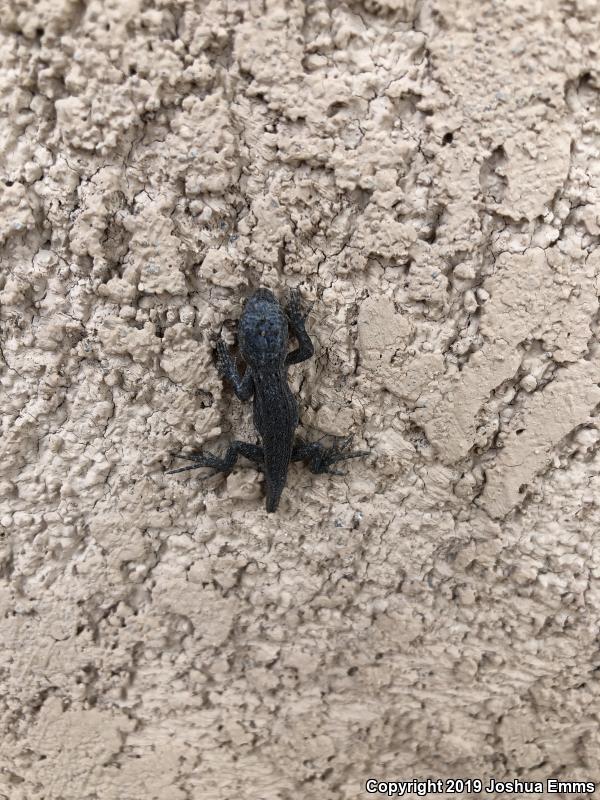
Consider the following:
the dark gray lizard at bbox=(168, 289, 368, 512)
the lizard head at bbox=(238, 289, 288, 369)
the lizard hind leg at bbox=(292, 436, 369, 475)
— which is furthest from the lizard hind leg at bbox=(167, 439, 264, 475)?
the lizard head at bbox=(238, 289, 288, 369)

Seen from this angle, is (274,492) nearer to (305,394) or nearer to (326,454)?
(326,454)

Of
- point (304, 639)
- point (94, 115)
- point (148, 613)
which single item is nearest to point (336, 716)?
point (304, 639)

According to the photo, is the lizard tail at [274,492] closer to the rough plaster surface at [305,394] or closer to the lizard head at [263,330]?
the rough plaster surface at [305,394]

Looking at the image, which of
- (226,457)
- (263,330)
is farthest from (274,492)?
(263,330)

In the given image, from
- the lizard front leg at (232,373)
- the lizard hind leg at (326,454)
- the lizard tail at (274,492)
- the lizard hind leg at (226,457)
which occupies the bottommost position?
the lizard tail at (274,492)

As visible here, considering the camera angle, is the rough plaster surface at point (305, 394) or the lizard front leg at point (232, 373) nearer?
the rough plaster surface at point (305, 394)

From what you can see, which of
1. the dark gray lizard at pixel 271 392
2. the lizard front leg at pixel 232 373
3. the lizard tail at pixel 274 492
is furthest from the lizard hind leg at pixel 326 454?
the lizard front leg at pixel 232 373

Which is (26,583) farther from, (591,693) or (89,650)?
(591,693)
